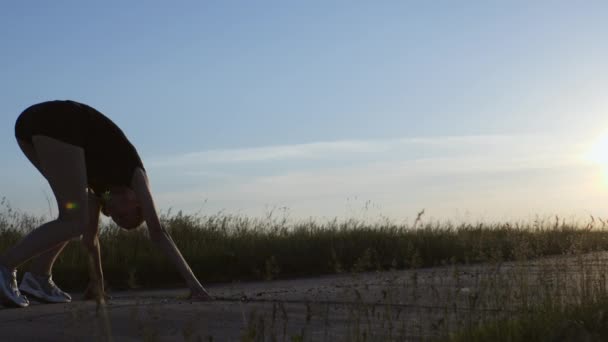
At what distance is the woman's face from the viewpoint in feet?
18.8

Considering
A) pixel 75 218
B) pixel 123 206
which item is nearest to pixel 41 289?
pixel 75 218

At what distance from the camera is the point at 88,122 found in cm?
578

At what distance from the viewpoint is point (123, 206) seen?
5.73 m

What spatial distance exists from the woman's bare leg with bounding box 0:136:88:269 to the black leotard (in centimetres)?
8

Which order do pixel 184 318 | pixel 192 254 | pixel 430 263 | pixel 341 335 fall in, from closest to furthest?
pixel 341 335
pixel 184 318
pixel 192 254
pixel 430 263

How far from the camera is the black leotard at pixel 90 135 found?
18.5ft

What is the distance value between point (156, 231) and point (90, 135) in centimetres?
81

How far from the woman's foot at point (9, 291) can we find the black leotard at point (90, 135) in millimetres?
854

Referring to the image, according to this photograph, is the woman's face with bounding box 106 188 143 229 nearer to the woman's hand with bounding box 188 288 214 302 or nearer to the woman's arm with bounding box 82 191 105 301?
the woman's arm with bounding box 82 191 105 301

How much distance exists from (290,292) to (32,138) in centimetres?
262

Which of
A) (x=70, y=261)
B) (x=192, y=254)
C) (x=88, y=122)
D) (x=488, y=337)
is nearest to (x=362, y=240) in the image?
(x=192, y=254)

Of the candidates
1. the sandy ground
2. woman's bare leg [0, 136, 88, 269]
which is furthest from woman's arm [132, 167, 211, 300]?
woman's bare leg [0, 136, 88, 269]

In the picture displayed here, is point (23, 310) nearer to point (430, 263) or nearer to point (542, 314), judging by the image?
point (542, 314)

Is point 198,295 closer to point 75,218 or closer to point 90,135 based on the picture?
point 75,218
